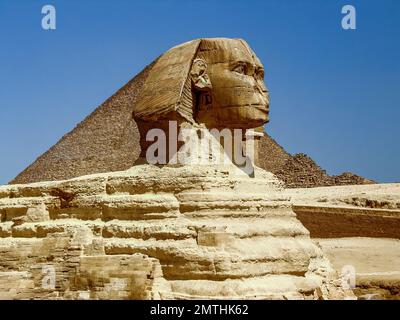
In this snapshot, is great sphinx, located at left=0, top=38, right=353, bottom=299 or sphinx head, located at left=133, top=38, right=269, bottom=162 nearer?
great sphinx, located at left=0, top=38, right=353, bottom=299

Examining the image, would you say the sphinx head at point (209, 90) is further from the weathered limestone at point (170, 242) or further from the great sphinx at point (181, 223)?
the weathered limestone at point (170, 242)

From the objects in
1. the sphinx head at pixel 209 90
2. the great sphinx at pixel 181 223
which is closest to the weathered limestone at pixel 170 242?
the great sphinx at pixel 181 223

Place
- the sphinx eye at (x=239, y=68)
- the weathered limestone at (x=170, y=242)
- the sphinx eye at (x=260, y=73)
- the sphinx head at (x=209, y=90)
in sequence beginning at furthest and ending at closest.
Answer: the sphinx eye at (x=260, y=73)
the sphinx eye at (x=239, y=68)
the sphinx head at (x=209, y=90)
the weathered limestone at (x=170, y=242)

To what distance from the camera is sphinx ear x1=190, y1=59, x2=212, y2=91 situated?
9.81 m

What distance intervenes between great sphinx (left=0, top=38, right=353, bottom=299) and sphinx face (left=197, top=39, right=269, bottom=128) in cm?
2

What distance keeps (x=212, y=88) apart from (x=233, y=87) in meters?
0.38

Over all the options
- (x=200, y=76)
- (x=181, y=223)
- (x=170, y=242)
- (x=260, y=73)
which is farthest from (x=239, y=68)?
(x=170, y=242)

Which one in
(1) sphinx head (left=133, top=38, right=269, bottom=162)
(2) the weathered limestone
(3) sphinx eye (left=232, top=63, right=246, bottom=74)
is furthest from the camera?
(3) sphinx eye (left=232, top=63, right=246, bottom=74)

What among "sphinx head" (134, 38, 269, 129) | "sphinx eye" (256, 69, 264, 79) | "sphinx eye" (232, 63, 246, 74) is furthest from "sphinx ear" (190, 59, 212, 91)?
"sphinx eye" (256, 69, 264, 79)

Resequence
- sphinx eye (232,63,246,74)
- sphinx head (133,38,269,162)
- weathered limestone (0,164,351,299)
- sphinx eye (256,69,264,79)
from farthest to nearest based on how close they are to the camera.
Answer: sphinx eye (256,69,264,79) < sphinx eye (232,63,246,74) < sphinx head (133,38,269,162) < weathered limestone (0,164,351,299)

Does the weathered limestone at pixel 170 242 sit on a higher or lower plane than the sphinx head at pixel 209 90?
lower

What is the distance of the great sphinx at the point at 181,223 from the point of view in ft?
26.8

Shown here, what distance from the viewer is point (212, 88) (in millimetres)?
9914

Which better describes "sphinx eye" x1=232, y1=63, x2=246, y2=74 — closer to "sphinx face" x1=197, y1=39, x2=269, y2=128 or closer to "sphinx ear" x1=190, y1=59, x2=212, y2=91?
"sphinx face" x1=197, y1=39, x2=269, y2=128
